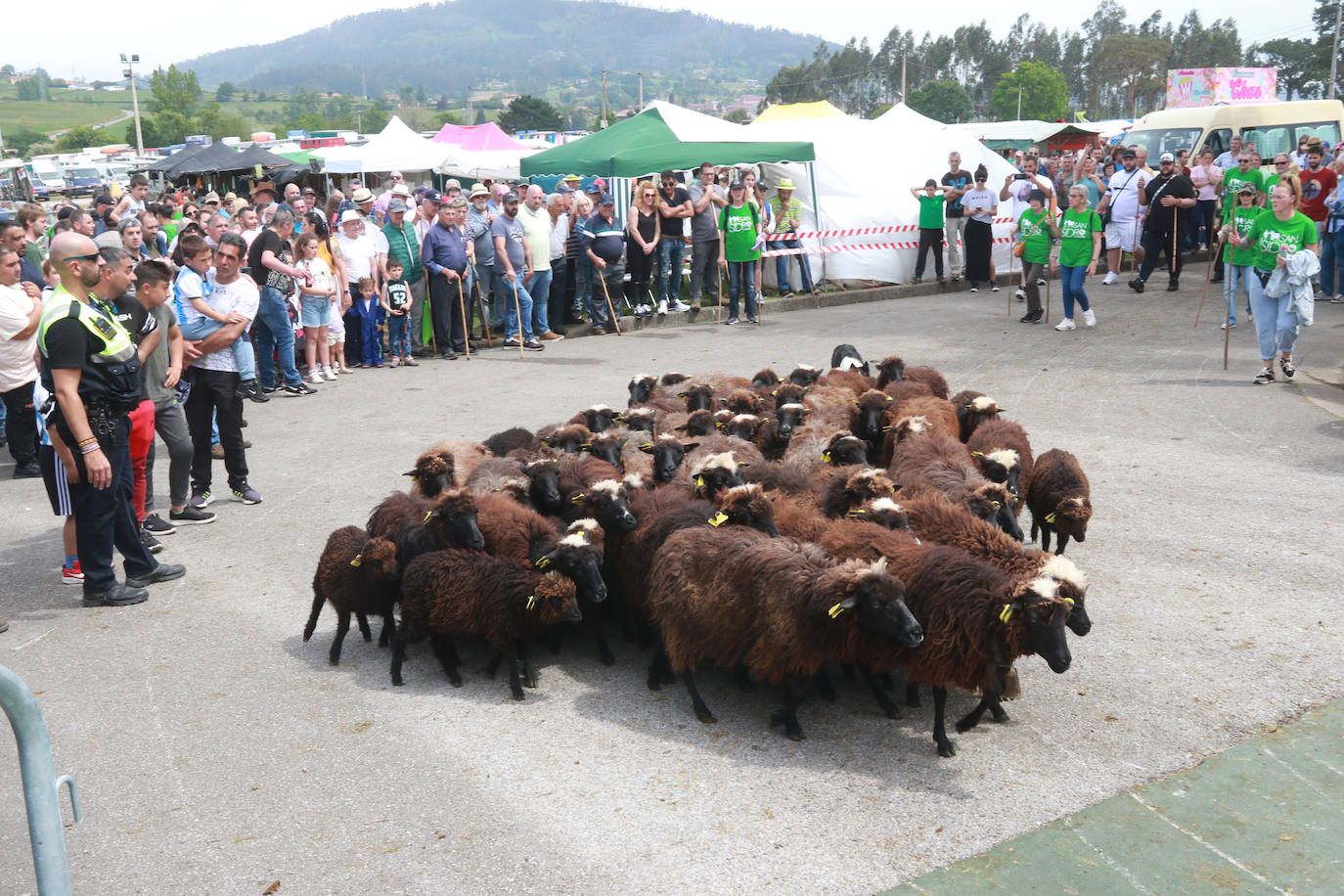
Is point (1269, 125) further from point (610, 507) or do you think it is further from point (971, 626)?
point (971, 626)

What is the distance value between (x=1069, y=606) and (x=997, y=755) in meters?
0.79

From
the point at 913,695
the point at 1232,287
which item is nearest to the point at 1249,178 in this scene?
the point at 1232,287

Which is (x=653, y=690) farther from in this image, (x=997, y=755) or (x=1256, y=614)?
(x=1256, y=614)

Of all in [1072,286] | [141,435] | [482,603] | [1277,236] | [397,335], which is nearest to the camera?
[482,603]

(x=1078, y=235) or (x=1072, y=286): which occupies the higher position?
(x=1078, y=235)

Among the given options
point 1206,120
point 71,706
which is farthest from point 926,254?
point 71,706

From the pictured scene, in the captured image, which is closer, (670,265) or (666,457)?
(666,457)

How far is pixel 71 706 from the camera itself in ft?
18.6

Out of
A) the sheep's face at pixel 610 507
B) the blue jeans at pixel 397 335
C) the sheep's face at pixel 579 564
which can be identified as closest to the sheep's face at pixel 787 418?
the sheep's face at pixel 610 507

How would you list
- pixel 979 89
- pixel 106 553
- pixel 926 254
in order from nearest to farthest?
pixel 106 553 < pixel 926 254 < pixel 979 89

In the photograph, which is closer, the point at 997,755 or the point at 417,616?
the point at 997,755

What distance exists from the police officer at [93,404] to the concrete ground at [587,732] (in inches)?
15.0

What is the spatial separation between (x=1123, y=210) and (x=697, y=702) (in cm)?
1734

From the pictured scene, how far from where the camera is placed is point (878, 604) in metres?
4.95
